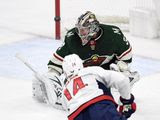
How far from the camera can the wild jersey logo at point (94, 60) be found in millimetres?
4723

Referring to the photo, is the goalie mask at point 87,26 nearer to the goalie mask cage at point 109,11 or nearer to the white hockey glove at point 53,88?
the white hockey glove at point 53,88

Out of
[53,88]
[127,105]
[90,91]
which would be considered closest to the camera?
[90,91]

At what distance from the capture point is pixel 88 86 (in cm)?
381

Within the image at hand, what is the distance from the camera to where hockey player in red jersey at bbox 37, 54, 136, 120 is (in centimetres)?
377

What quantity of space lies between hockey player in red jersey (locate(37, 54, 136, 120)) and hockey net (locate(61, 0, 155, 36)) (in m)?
4.44

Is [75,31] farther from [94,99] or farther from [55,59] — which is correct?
[94,99]

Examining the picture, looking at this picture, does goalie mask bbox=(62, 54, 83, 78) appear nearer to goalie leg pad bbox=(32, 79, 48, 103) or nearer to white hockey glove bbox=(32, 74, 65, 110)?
white hockey glove bbox=(32, 74, 65, 110)

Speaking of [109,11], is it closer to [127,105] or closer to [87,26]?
[87,26]

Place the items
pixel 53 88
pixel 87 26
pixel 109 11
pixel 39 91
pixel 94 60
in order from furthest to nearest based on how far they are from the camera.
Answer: pixel 109 11 → pixel 39 91 → pixel 53 88 → pixel 94 60 → pixel 87 26

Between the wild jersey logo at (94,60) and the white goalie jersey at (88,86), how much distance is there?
79 cm

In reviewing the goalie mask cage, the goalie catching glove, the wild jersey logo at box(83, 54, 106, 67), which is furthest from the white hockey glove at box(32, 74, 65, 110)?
the goalie mask cage

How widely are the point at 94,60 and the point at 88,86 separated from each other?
3.08 ft

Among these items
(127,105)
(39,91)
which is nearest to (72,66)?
(127,105)

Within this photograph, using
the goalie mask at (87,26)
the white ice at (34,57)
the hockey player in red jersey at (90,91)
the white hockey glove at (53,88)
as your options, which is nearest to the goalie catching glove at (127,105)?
the hockey player in red jersey at (90,91)
